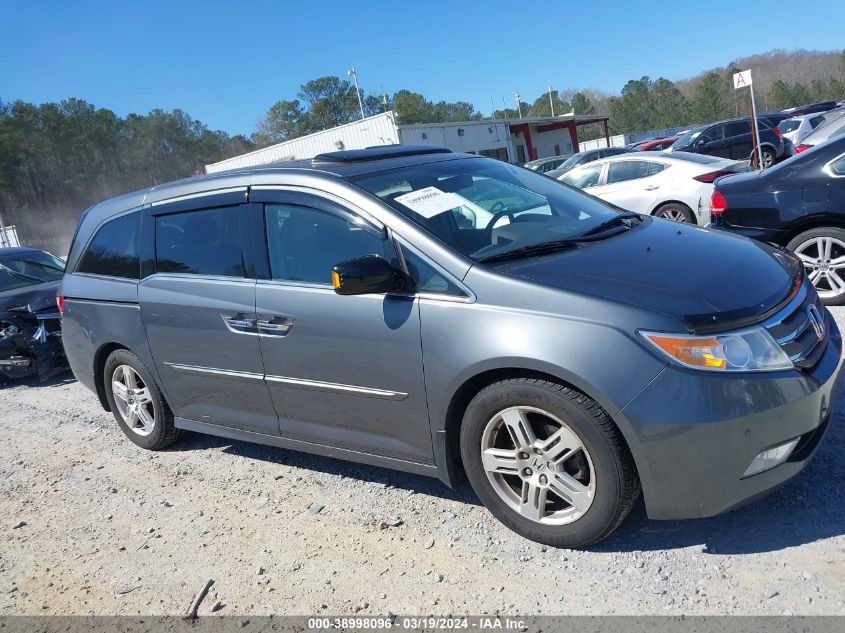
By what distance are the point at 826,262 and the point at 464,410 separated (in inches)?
166

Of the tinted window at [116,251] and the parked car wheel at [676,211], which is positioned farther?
the parked car wheel at [676,211]

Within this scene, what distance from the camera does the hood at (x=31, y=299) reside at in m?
7.54

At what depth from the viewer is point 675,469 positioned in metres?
2.58

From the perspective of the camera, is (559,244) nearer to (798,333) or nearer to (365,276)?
(365,276)

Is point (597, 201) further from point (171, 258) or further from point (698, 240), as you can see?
point (171, 258)

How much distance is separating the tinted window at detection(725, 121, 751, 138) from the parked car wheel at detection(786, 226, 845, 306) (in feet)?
56.3

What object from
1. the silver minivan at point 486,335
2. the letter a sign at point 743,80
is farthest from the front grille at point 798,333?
the letter a sign at point 743,80

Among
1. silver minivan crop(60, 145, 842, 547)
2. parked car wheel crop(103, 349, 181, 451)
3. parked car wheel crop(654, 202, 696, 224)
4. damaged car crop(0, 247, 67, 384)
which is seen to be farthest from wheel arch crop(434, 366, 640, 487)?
parked car wheel crop(654, 202, 696, 224)

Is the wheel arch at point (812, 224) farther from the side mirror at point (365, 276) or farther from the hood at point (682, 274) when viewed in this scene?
the side mirror at point (365, 276)

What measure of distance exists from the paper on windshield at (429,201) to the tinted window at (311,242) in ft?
0.80

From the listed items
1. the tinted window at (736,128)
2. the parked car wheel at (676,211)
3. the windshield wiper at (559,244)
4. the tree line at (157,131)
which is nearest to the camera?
the windshield wiper at (559,244)

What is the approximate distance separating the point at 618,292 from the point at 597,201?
158cm

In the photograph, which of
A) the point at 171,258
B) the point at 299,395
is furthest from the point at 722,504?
the point at 171,258

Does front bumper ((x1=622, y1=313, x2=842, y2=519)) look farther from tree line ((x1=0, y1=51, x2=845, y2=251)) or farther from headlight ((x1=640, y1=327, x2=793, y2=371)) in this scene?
tree line ((x1=0, y1=51, x2=845, y2=251))
